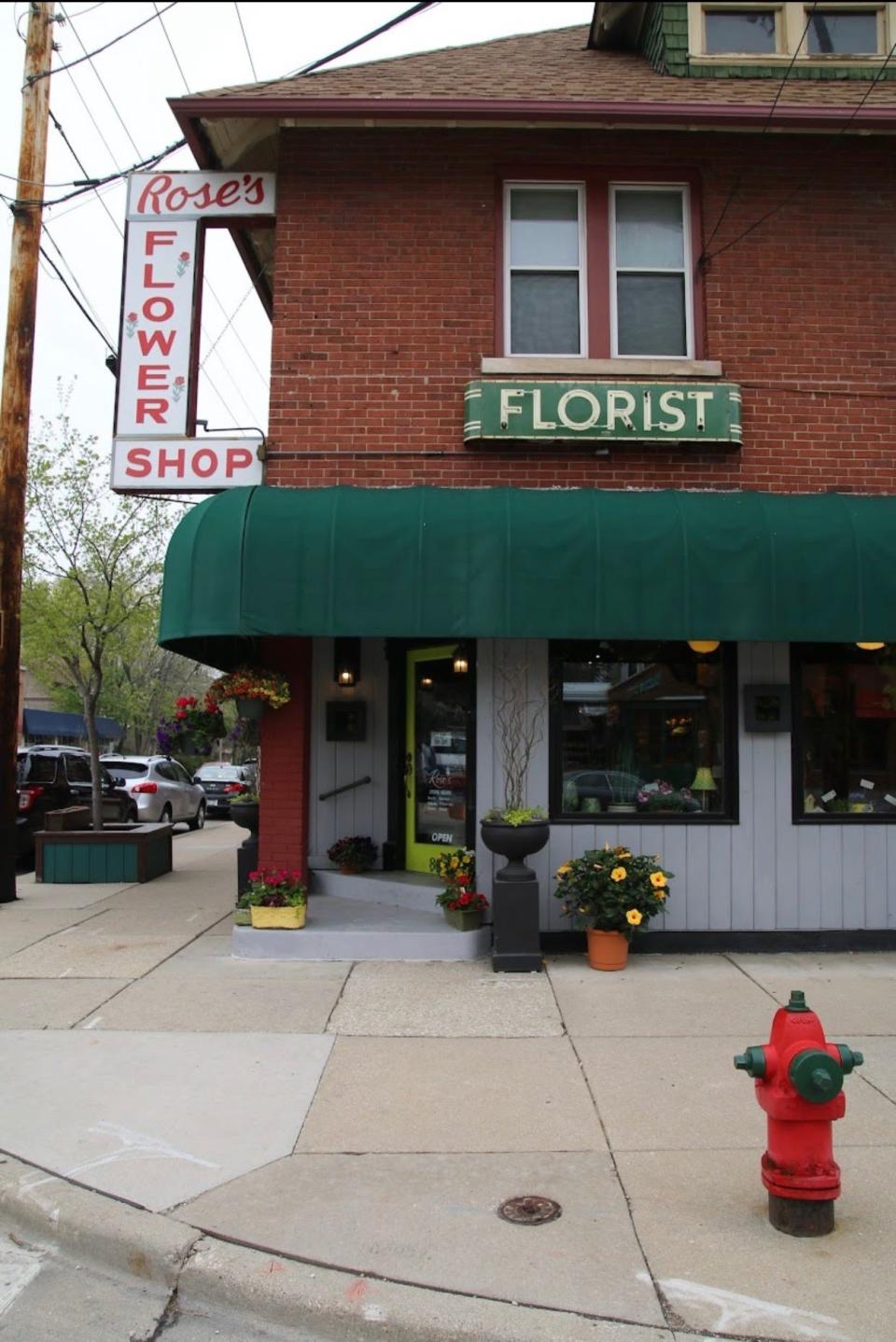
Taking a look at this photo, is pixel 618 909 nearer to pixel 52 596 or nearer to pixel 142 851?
pixel 142 851

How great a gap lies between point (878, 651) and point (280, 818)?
515 cm

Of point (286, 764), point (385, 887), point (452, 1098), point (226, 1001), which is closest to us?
point (452, 1098)

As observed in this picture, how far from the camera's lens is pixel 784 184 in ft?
28.3

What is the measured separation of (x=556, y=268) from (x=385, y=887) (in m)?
5.66

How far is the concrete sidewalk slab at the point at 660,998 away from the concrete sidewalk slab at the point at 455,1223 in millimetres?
1987

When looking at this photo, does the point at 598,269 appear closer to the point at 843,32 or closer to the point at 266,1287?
the point at 843,32

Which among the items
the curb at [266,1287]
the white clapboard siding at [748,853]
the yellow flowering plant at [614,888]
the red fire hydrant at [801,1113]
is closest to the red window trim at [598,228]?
the white clapboard siding at [748,853]

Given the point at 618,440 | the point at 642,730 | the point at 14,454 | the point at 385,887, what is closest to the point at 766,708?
the point at 642,730

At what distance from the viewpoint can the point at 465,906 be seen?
8.01 metres

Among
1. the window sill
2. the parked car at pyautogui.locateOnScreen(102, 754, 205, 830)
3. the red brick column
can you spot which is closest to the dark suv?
the parked car at pyautogui.locateOnScreen(102, 754, 205, 830)

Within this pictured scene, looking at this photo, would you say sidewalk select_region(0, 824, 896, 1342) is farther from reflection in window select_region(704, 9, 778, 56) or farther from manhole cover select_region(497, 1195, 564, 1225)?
reflection in window select_region(704, 9, 778, 56)

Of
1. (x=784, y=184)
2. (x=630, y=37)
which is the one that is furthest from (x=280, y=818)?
(x=630, y=37)

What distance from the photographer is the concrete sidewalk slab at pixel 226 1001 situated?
630cm

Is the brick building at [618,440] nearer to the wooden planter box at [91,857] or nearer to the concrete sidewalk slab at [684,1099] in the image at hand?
the concrete sidewalk slab at [684,1099]
